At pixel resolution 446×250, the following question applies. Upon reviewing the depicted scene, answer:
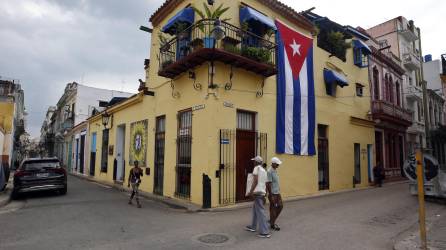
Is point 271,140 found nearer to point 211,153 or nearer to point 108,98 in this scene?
point 211,153

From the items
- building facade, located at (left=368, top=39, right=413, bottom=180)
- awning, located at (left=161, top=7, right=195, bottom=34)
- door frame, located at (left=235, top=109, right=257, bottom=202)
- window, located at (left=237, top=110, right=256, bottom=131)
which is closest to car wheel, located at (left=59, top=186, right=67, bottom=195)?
door frame, located at (left=235, top=109, right=257, bottom=202)

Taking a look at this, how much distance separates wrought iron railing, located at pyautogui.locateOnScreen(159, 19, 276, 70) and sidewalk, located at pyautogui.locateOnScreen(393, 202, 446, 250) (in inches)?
275

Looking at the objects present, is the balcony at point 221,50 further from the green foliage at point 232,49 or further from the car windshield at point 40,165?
the car windshield at point 40,165

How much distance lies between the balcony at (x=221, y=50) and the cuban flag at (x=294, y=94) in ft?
3.78

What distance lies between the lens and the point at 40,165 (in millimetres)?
12477

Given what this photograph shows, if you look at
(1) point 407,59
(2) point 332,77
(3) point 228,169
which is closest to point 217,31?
(3) point 228,169

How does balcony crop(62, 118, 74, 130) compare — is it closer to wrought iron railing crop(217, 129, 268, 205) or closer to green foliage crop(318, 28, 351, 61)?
green foliage crop(318, 28, 351, 61)

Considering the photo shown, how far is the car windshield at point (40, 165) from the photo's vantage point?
12.2m

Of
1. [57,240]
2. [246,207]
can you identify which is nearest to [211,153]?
[246,207]

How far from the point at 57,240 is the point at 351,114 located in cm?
1576

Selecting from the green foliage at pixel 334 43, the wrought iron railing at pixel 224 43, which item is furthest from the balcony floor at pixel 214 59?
the green foliage at pixel 334 43

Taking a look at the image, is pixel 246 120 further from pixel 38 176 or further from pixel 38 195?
pixel 38 195

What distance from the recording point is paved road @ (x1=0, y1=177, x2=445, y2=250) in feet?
20.6

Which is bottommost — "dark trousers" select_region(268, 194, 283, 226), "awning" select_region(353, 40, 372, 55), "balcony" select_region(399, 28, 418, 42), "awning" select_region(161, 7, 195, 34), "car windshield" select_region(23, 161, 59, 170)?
"dark trousers" select_region(268, 194, 283, 226)
